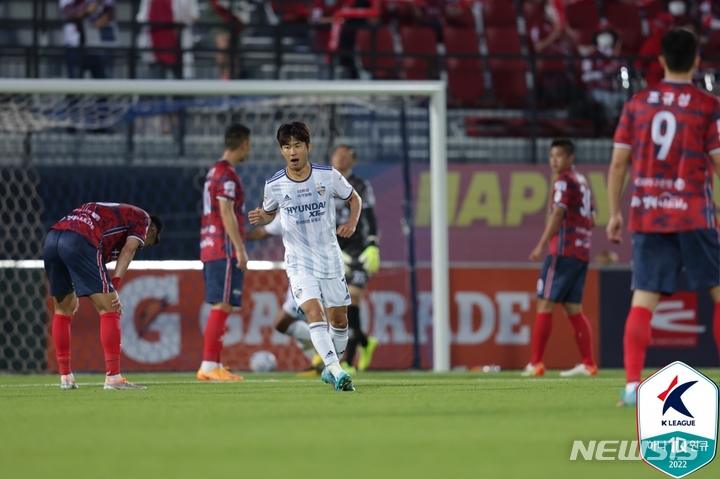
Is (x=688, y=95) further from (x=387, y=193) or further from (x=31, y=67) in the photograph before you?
(x=31, y=67)

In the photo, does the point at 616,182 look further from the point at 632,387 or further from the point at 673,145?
the point at 632,387

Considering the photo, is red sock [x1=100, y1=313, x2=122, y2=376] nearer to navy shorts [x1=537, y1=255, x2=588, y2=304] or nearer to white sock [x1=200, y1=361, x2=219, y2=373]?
white sock [x1=200, y1=361, x2=219, y2=373]

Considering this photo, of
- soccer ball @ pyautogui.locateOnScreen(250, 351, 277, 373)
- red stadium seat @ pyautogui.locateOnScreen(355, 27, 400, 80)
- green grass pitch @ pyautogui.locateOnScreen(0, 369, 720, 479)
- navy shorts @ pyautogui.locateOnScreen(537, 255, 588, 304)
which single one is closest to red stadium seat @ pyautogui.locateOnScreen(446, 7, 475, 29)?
red stadium seat @ pyautogui.locateOnScreen(355, 27, 400, 80)

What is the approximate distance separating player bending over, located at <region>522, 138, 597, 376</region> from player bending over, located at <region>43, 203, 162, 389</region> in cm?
399

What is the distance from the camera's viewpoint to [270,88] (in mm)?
11852

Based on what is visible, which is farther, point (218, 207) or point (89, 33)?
point (89, 33)

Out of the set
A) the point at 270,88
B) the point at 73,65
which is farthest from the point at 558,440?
the point at 73,65

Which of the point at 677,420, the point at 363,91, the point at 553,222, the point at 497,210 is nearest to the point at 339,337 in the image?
the point at 553,222

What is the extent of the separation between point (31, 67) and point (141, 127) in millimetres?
1847

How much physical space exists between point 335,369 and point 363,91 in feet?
17.5

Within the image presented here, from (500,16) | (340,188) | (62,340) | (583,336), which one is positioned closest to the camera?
(340,188)

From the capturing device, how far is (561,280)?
10516 mm

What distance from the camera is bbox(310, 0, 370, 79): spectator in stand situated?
50.9 ft

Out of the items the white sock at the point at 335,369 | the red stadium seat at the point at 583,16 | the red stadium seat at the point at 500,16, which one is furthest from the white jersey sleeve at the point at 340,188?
the red stadium seat at the point at 583,16
